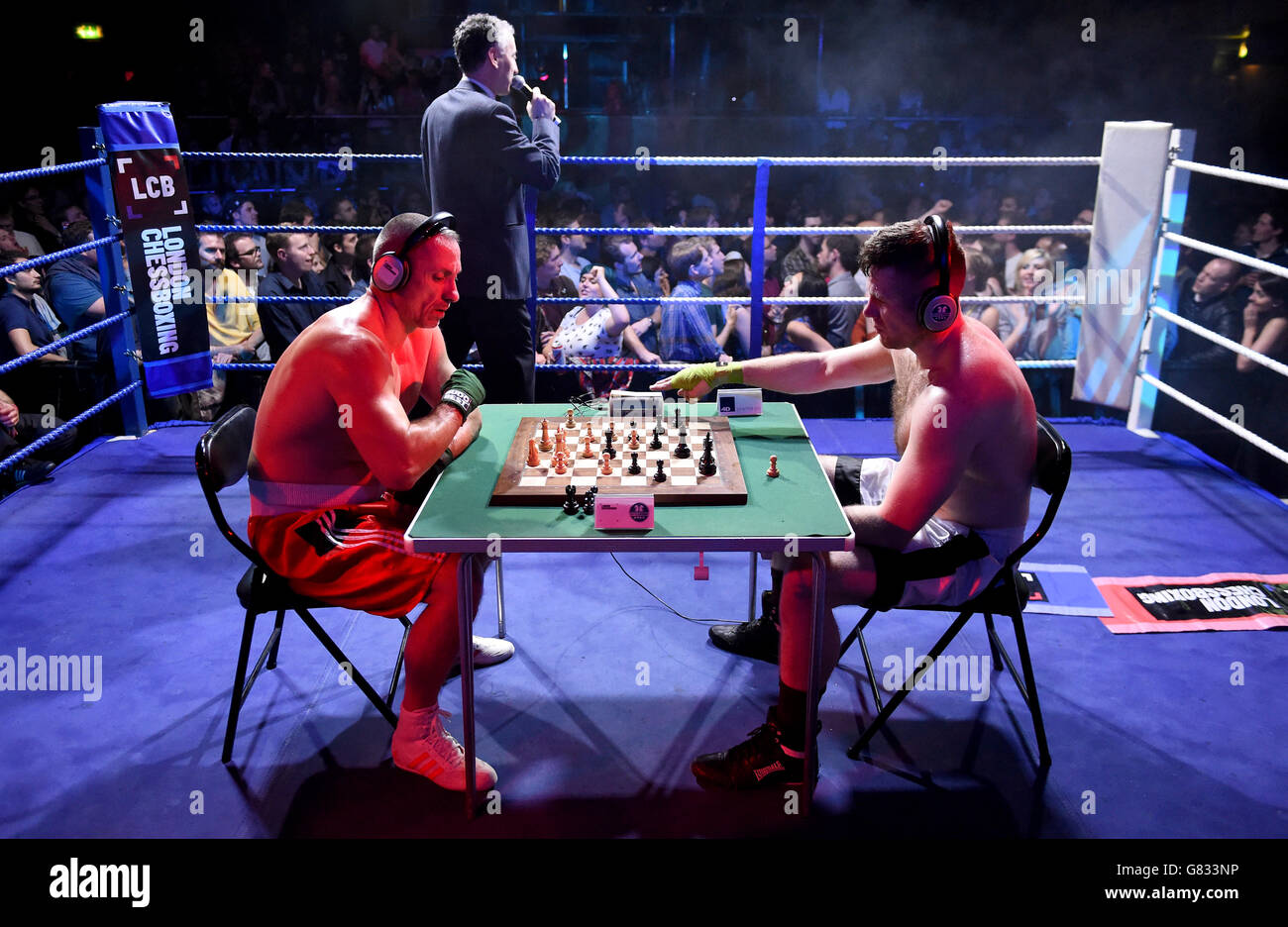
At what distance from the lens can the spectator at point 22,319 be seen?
13.4ft

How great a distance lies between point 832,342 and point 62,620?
333 cm

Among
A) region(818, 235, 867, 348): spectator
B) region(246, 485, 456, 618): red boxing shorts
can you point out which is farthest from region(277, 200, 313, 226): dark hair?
region(246, 485, 456, 618): red boxing shorts

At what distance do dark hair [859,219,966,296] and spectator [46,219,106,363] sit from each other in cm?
380

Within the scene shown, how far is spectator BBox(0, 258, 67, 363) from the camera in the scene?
4078 millimetres

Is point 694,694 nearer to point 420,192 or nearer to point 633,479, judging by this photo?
→ point 633,479

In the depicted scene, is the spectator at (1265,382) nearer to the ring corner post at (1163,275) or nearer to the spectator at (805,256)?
the ring corner post at (1163,275)

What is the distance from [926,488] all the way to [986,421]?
0.18m

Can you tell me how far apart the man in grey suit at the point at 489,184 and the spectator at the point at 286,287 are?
4.49ft

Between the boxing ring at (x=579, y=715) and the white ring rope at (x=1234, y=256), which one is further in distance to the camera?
the white ring rope at (x=1234, y=256)

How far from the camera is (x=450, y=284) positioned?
218 centimetres

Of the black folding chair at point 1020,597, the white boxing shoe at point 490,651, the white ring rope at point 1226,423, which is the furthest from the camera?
the white ring rope at point 1226,423

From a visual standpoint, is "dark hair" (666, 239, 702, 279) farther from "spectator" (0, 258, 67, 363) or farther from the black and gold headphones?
the black and gold headphones
